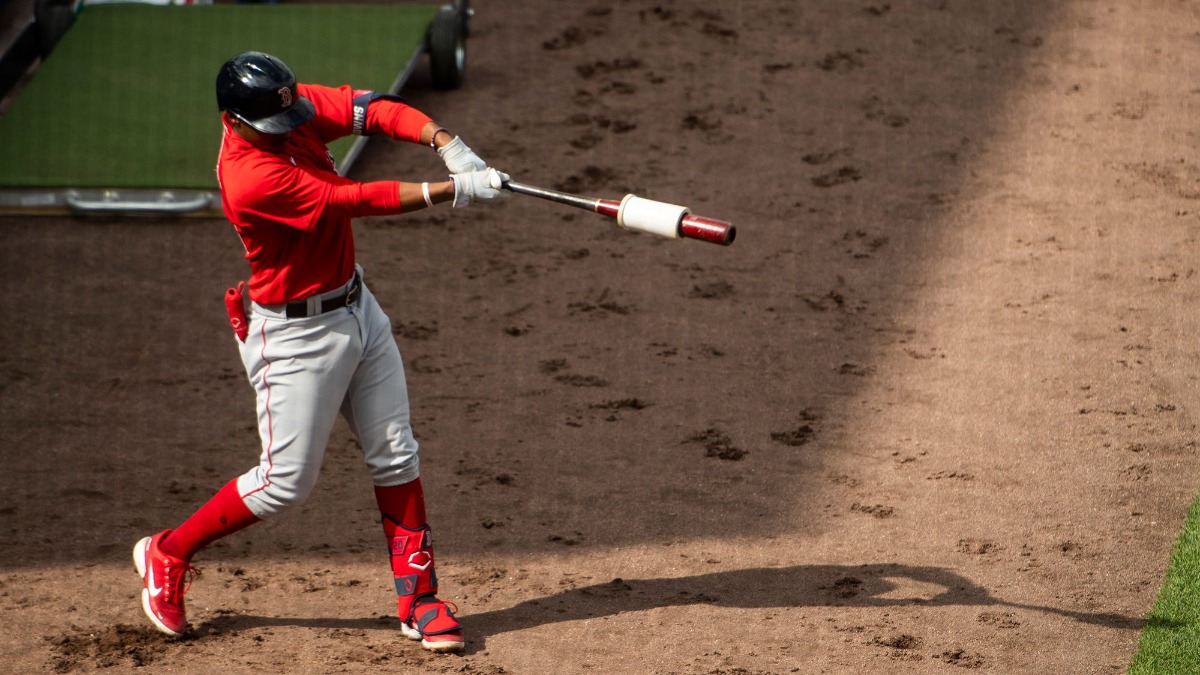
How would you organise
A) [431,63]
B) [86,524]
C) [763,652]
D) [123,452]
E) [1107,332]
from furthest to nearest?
[431,63] < [1107,332] < [123,452] < [86,524] < [763,652]

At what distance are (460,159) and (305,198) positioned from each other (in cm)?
51

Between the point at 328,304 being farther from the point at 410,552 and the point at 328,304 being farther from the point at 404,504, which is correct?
the point at 410,552

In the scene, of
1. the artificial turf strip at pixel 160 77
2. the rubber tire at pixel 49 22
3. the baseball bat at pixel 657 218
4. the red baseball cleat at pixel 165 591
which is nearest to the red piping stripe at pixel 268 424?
the red baseball cleat at pixel 165 591

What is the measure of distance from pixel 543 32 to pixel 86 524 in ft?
18.4

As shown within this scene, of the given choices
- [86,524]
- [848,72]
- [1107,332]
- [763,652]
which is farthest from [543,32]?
[763,652]

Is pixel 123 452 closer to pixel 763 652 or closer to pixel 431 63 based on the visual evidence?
pixel 763 652

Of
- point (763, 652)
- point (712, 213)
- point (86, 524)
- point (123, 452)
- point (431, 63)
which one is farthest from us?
point (431, 63)

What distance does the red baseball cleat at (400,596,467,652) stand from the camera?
426 cm

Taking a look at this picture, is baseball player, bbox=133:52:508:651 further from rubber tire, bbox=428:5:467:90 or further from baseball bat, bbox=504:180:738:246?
rubber tire, bbox=428:5:467:90

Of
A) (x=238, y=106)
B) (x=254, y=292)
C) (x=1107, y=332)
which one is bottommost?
(x=1107, y=332)

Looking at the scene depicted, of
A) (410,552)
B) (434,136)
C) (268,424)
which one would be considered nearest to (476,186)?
(434,136)

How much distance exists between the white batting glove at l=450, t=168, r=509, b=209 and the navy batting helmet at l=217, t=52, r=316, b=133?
0.49m

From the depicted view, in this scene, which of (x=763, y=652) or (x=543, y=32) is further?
(x=543, y=32)

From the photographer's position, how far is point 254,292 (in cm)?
414
